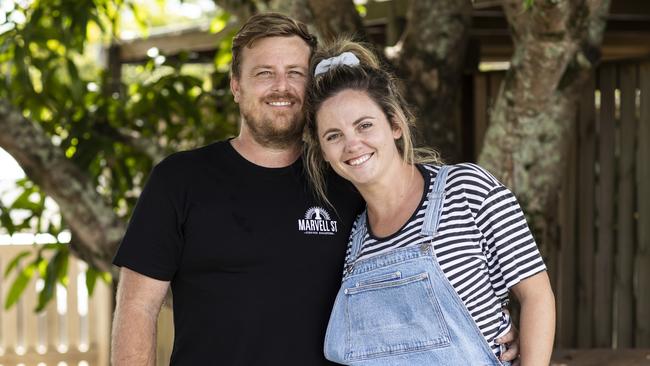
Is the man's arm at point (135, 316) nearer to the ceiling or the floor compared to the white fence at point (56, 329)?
nearer to the ceiling

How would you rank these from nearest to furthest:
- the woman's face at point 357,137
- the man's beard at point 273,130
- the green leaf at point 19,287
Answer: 1. the woman's face at point 357,137
2. the man's beard at point 273,130
3. the green leaf at point 19,287

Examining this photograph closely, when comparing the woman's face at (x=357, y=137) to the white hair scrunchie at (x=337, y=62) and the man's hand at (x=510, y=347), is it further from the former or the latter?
the man's hand at (x=510, y=347)

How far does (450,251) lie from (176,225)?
0.71 m

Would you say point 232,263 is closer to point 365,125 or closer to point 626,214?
point 365,125

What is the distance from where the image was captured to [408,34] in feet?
12.6

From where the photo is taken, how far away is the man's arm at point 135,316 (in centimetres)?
255

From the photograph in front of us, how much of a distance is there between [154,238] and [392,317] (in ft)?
2.06

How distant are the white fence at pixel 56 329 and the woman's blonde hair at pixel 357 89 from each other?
452 cm

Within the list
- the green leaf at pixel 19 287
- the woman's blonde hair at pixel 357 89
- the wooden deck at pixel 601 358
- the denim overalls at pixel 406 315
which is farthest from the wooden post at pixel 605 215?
the green leaf at pixel 19 287

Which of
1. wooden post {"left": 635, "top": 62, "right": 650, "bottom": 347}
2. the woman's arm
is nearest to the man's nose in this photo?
the woman's arm

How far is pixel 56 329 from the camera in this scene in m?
7.06

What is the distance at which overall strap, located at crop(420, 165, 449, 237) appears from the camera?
2.34 metres

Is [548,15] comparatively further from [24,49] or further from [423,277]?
[24,49]

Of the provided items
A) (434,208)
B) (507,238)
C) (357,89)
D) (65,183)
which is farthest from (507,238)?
(65,183)
